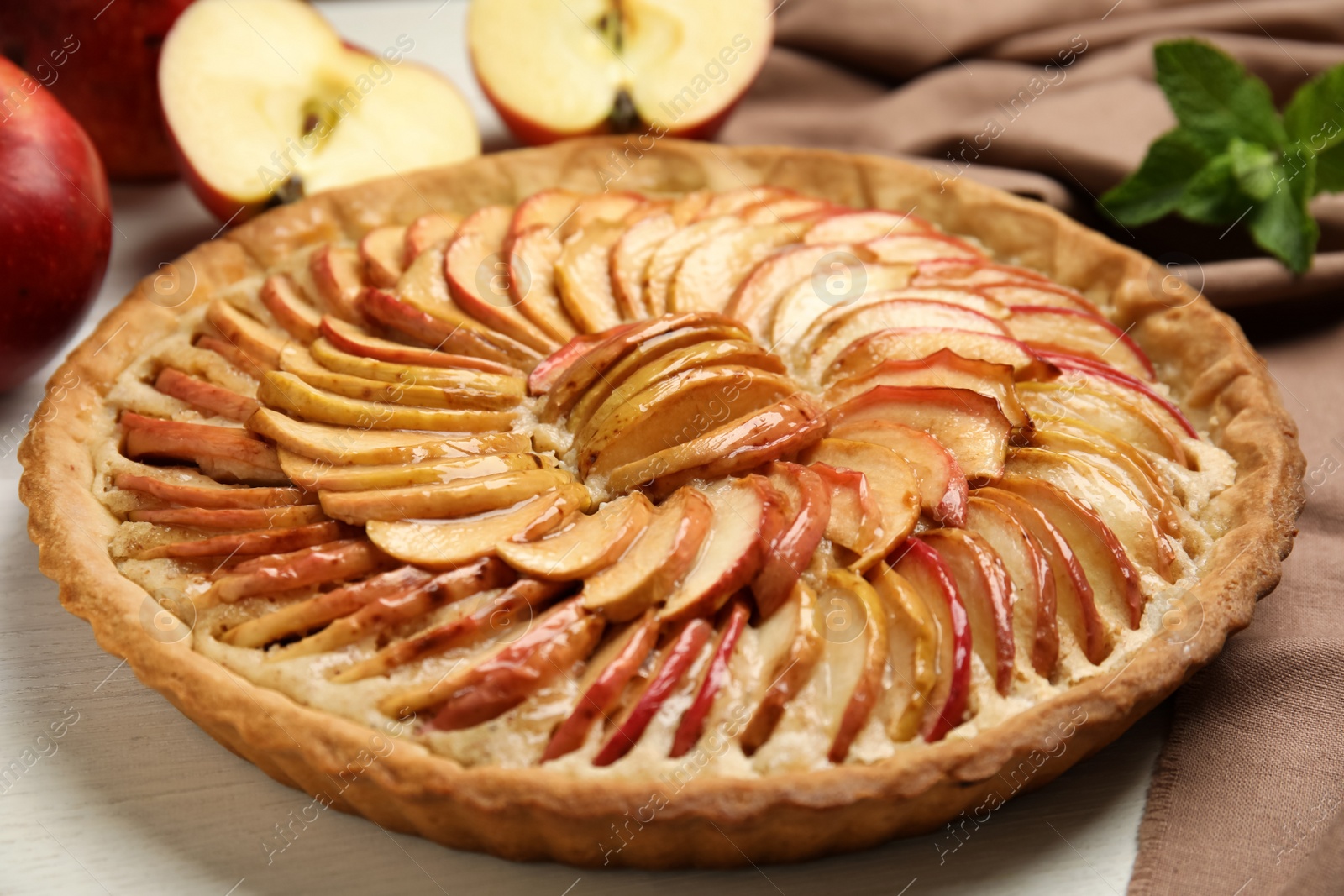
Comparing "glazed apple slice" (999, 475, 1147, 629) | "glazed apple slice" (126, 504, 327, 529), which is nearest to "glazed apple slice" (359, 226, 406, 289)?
"glazed apple slice" (126, 504, 327, 529)

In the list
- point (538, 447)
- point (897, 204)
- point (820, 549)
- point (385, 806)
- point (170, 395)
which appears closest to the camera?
point (385, 806)

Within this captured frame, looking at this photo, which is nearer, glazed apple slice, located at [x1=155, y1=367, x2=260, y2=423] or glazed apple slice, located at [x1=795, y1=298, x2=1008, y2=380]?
glazed apple slice, located at [x1=155, y1=367, x2=260, y2=423]

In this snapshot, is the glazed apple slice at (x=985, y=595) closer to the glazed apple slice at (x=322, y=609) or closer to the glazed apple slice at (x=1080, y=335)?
the glazed apple slice at (x=1080, y=335)

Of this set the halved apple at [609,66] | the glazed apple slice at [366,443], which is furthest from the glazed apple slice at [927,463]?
the halved apple at [609,66]

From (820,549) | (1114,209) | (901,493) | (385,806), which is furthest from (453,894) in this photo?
(1114,209)

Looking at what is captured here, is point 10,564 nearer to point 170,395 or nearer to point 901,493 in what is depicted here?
point 170,395

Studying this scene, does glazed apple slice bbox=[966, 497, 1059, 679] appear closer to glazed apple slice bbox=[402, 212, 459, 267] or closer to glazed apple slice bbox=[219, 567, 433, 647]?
glazed apple slice bbox=[219, 567, 433, 647]

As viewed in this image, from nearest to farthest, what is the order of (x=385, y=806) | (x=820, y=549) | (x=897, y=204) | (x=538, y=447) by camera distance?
(x=385, y=806) < (x=820, y=549) < (x=538, y=447) < (x=897, y=204)

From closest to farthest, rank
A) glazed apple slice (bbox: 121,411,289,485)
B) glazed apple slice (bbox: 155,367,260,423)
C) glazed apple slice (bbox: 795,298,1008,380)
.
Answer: glazed apple slice (bbox: 121,411,289,485)
glazed apple slice (bbox: 155,367,260,423)
glazed apple slice (bbox: 795,298,1008,380)

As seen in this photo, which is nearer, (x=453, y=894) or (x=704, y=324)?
(x=453, y=894)
